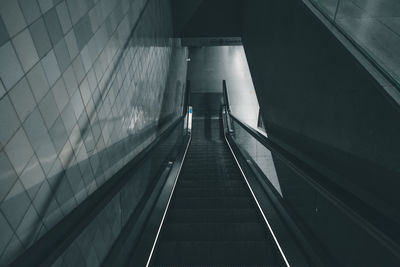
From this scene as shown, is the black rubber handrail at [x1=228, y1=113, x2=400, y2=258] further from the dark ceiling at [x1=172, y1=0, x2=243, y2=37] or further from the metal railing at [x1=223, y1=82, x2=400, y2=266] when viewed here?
the dark ceiling at [x1=172, y1=0, x2=243, y2=37]

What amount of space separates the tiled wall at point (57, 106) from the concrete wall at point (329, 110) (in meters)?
2.55

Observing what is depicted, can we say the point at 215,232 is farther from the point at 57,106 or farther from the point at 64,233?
the point at 57,106

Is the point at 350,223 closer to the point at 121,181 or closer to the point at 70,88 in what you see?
the point at 121,181

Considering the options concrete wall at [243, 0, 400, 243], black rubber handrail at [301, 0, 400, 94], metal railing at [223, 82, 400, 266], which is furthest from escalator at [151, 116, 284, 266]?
black rubber handrail at [301, 0, 400, 94]

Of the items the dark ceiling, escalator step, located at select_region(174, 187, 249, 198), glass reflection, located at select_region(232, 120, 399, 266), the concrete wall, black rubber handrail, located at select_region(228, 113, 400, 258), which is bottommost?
escalator step, located at select_region(174, 187, 249, 198)

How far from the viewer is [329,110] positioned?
8.76 feet

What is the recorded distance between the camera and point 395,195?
1.68 m

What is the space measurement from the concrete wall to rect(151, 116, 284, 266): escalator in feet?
3.46

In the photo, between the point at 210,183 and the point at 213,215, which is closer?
the point at 213,215

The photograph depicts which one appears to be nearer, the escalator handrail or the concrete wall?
the escalator handrail

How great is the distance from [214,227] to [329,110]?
188 centimetres

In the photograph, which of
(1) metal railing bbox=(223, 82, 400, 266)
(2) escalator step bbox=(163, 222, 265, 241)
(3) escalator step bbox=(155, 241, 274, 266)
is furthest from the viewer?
(2) escalator step bbox=(163, 222, 265, 241)

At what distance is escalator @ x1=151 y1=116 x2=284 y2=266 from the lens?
98.9 inches

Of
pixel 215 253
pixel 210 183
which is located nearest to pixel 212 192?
pixel 210 183
